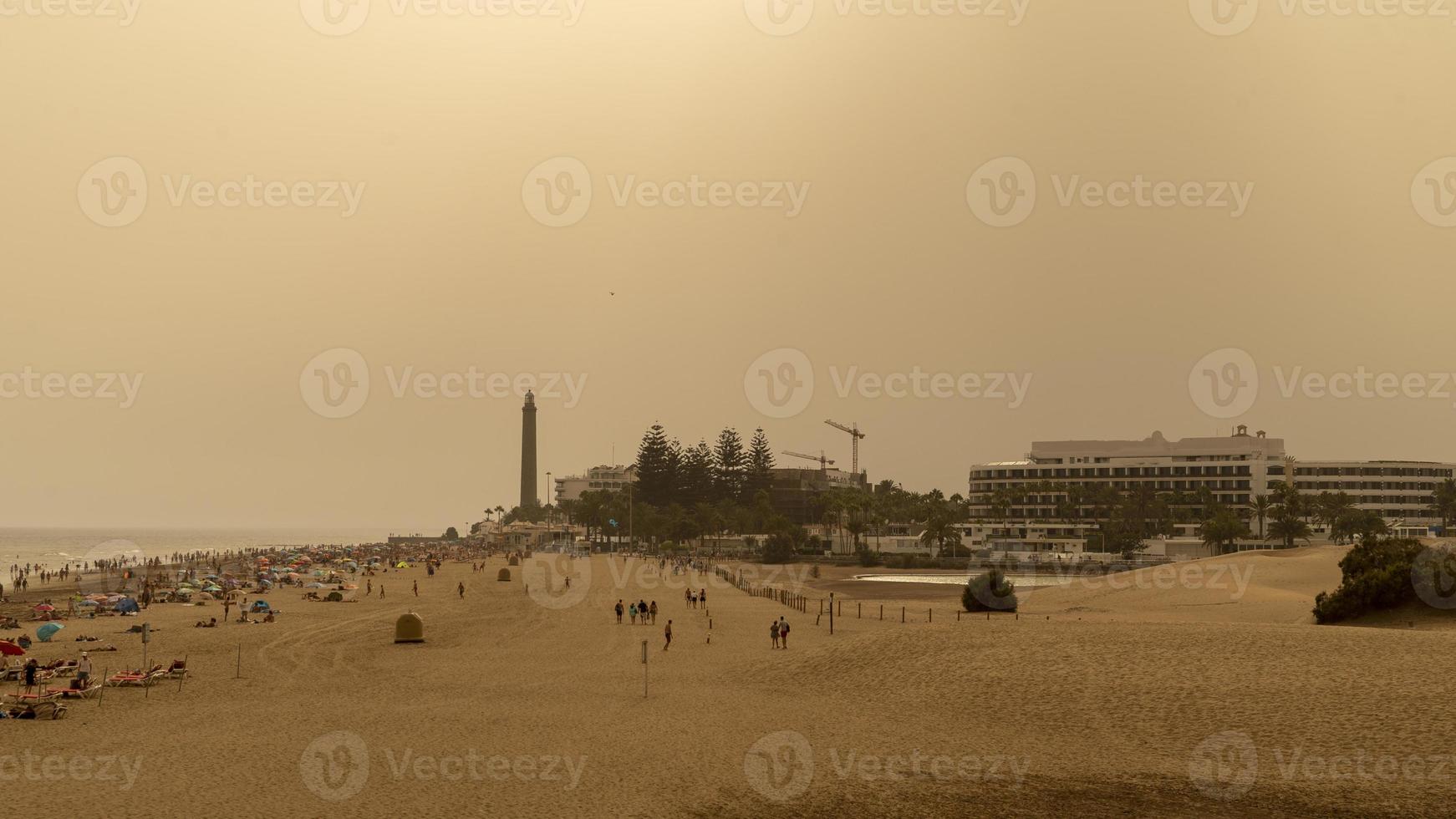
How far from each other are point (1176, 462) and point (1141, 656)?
111252mm

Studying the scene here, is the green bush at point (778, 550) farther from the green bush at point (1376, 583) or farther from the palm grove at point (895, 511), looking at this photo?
the green bush at point (1376, 583)

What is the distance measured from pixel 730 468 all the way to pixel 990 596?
117778mm

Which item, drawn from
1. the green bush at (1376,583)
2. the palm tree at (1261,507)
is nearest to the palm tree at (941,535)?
the palm tree at (1261,507)

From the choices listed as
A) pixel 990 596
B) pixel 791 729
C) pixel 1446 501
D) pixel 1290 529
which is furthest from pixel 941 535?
pixel 791 729

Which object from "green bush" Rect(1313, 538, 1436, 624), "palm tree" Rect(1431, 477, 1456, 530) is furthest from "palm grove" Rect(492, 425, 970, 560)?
"green bush" Rect(1313, 538, 1436, 624)

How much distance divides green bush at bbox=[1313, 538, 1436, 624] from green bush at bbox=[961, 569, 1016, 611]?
1167cm

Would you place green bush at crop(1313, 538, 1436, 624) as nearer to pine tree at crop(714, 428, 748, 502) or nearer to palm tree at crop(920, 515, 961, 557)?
palm tree at crop(920, 515, 961, 557)

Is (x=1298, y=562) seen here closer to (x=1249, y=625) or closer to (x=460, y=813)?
(x=1249, y=625)

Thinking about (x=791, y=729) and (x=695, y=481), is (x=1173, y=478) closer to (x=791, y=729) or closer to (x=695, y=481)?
(x=695, y=481)

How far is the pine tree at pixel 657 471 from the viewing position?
15762 centimetres

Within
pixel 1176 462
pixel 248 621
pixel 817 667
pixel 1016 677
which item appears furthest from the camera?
pixel 1176 462

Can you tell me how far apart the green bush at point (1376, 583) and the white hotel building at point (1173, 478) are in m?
77.4

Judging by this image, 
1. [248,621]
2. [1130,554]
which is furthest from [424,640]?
[1130,554]

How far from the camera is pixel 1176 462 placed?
130000 mm
